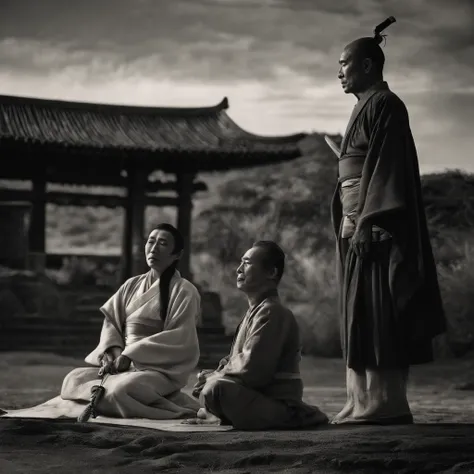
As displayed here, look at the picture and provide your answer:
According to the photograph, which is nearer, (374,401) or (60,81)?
(374,401)

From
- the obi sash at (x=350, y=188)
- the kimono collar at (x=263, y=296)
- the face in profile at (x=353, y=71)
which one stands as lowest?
the kimono collar at (x=263, y=296)

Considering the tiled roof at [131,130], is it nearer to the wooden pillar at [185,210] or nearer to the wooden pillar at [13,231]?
the wooden pillar at [185,210]

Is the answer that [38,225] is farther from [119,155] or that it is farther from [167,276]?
[167,276]

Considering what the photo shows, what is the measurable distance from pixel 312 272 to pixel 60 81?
5702mm

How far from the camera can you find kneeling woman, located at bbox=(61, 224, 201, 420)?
4.56m

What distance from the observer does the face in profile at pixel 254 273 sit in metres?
4.17

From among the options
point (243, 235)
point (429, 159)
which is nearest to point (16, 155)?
point (243, 235)

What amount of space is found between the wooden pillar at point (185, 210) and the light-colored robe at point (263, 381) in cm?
928

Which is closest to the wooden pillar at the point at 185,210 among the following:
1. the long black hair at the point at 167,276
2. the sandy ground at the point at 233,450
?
the long black hair at the point at 167,276

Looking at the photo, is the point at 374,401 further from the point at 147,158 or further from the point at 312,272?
the point at 312,272

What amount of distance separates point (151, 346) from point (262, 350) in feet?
2.72

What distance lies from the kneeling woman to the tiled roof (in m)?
8.16

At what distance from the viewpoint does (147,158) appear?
1327 centimetres

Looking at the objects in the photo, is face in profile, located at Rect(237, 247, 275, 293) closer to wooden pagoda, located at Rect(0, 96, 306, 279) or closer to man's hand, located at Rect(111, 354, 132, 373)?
man's hand, located at Rect(111, 354, 132, 373)
